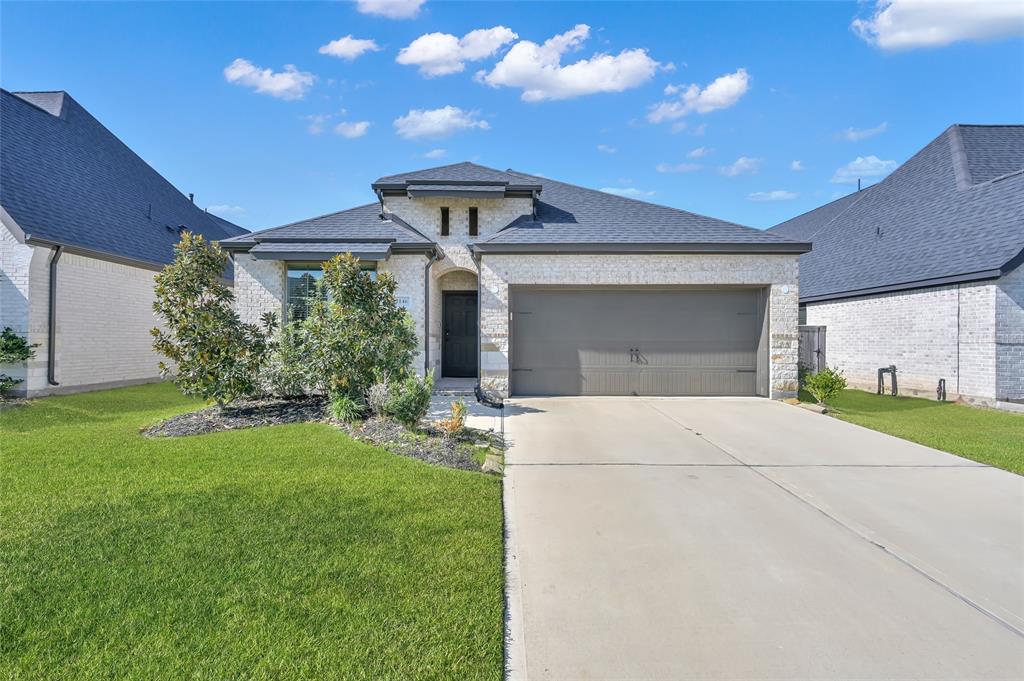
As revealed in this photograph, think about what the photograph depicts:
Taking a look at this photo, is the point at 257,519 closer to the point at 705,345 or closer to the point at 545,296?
the point at 545,296

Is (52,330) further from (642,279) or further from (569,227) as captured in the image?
(642,279)

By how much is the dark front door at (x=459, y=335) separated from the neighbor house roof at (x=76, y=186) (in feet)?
27.4

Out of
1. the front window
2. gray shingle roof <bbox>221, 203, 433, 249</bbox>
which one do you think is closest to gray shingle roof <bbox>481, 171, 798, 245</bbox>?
gray shingle roof <bbox>221, 203, 433, 249</bbox>

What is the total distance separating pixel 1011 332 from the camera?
32.0 ft

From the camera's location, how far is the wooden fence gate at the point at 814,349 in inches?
483

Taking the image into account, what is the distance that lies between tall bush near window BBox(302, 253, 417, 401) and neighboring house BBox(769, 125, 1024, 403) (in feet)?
39.4

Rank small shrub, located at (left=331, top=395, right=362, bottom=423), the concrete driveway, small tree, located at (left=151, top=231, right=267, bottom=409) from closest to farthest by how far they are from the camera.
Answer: the concrete driveway
small shrub, located at (left=331, top=395, right=362, bottom=423)
small tree, located at (left=151, top=231, right=267, bottom=409)

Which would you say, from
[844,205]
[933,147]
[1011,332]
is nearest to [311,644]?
[1011,332]

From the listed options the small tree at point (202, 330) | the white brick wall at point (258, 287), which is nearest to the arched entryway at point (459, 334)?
the white brick wall at point (258, 287)

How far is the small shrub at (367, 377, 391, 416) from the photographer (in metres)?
7.11

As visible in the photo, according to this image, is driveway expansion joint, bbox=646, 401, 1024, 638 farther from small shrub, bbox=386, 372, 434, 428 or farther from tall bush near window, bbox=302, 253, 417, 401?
tall bush near window, bbox=302, 253, 417, 401

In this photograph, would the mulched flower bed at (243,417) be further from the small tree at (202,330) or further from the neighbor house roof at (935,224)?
the neighbor house roof at (935,224)

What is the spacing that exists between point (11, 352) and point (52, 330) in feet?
3.24

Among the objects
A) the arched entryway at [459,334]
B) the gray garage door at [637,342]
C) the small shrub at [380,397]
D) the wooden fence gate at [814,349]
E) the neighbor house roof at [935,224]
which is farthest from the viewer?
the arched entryway at [459,334]
